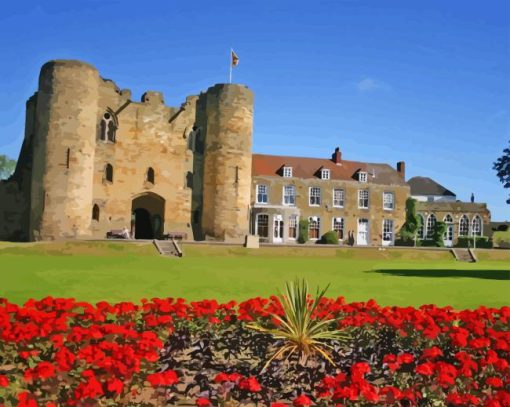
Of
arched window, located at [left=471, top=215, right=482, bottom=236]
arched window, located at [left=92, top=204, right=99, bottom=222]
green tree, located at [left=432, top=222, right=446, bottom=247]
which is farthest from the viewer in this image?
arched window, located at [left=471, top=215, right=482, bottom=236]

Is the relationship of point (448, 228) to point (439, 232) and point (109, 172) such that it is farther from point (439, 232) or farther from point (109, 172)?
point (109, 172)

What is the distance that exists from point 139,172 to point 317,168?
19922mm

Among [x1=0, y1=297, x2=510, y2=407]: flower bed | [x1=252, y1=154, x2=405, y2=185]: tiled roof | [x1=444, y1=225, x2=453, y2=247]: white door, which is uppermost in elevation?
[x1=252, y1=154, x2=405, y2=185]: tiled roof

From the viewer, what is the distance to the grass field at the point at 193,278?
1569cm

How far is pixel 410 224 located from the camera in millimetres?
57219

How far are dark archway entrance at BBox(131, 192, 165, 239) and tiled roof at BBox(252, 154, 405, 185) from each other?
11.3m

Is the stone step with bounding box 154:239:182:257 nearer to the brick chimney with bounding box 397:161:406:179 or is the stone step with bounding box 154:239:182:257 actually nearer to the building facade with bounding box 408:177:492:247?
the brick chimney with bounding box 397:161:406:179

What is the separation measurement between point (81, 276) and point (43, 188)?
21115 mm

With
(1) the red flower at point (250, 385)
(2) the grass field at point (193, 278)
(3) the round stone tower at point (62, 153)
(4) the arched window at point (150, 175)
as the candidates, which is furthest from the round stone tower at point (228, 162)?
(1) the red flower at point (250, 385)

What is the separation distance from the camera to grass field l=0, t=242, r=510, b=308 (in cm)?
1569

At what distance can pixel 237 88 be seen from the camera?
4441 cm

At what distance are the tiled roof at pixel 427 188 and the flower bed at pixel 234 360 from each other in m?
69.4

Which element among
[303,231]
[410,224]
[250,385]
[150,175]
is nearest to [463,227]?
[410,224]

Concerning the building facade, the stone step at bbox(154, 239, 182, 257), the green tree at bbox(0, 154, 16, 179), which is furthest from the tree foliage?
the green tree at bbox(0, 154, 16, 179)
